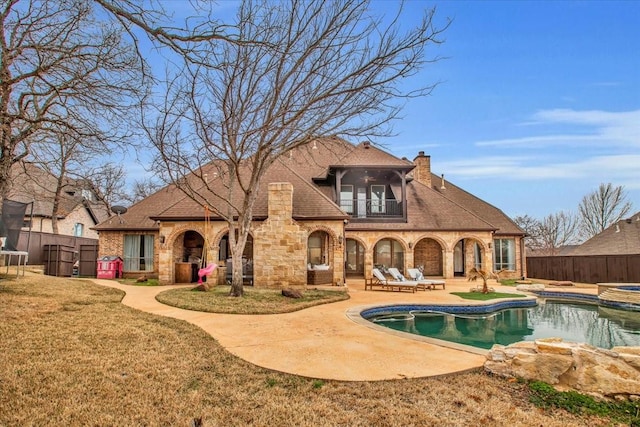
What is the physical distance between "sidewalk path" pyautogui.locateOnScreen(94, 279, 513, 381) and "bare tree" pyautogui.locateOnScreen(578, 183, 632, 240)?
129 feet

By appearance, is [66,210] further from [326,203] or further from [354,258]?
[326,203]

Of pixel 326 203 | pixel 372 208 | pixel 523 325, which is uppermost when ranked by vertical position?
pixel 372 208

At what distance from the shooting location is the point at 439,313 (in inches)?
431

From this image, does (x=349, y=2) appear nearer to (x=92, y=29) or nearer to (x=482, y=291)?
(x=92, y=29)

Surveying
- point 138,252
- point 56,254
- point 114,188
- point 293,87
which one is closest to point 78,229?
point 114,188

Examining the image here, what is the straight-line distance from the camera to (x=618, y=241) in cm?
2414

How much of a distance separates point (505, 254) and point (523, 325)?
42.7 feet

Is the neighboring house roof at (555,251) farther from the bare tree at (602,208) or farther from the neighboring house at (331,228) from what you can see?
the neighboring house at (331,228)

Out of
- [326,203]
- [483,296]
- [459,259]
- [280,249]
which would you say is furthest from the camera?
[459,259]

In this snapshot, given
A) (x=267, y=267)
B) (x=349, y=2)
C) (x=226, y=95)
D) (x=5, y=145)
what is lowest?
(x=267, y=267)

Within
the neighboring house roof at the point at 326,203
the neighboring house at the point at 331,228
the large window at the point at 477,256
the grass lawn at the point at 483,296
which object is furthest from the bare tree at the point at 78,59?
the large window at the point at 477,256

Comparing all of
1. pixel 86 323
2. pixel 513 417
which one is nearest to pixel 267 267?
pixel 86 323

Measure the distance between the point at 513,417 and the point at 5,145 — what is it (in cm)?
1005

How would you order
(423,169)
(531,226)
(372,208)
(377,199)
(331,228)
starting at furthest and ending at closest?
(531,226), (423,169), (377,199), (372,208), (331,228)
